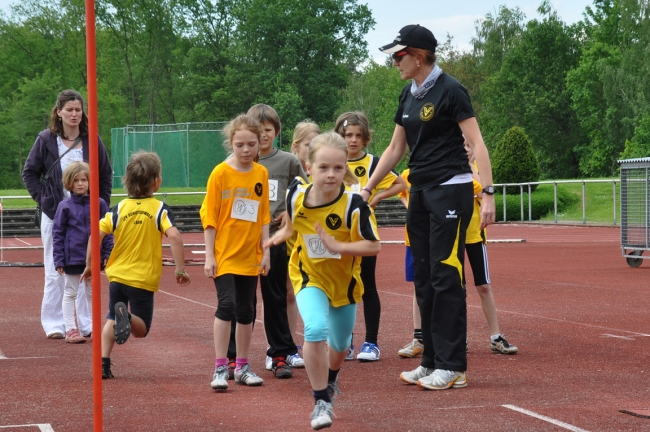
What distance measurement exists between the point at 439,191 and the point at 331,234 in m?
1.14

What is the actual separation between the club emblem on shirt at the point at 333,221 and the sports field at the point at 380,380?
41.1 inches

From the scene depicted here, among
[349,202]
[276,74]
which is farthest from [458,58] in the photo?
[349,202]

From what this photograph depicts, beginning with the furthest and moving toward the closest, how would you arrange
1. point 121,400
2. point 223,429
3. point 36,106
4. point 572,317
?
point 36,106
point 572,317
point 121,400
point 223,429

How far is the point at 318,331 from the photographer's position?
521cm

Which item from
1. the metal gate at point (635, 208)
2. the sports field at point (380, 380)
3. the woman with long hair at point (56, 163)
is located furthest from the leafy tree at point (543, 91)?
the woman with long hair at point (56, 163)

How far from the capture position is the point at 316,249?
550 cm

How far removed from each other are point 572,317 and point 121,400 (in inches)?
224

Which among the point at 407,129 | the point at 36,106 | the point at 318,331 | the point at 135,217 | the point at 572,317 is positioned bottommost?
the point at 572,317

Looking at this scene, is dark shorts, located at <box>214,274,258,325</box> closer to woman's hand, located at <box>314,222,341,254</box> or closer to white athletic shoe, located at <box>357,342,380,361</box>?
white athletic shoe, located at <box>357,342,380,361</box>

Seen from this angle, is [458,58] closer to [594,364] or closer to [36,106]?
[36,106]

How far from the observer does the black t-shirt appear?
251 inches

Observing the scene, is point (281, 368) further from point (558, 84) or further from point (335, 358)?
point (558, 84)

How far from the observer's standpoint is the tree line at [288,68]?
230ft

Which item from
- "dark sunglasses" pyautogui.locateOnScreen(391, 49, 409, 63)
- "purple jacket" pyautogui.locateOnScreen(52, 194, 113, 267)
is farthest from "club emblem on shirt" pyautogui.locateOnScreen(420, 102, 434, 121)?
"purple jacket" pyautogui.locateOnScreen(52, 194, 113, 267)
